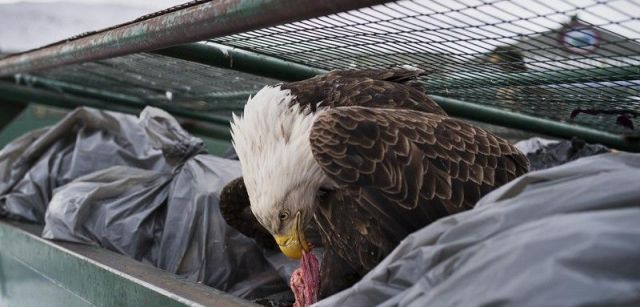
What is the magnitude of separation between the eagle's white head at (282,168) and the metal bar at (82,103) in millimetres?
2374

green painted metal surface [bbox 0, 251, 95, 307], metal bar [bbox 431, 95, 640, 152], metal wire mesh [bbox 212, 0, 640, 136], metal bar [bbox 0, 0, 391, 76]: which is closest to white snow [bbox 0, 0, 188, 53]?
metal bar [bbox 0, 0, 391, 76]

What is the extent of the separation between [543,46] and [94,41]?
122cm

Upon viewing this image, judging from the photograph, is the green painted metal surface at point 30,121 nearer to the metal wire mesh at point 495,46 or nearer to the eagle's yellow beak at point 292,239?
the metal wire mesh at point 495,46

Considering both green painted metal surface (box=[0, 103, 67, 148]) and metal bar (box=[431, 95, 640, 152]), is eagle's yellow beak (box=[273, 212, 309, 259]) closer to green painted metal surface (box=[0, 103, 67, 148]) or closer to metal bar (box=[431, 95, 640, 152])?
metal bar (box=[431, 95, 640, 152])

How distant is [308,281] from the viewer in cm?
170

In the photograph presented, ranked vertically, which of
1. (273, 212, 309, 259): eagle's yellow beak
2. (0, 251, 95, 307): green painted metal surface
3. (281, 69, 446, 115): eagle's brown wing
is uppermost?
(281, 69, 446, 115): eagle's brown wing

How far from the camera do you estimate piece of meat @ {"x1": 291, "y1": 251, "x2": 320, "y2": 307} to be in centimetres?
168

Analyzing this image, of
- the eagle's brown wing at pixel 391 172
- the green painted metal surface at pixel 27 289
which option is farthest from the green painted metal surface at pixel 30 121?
the eagle's brown wing at pixel 391 172

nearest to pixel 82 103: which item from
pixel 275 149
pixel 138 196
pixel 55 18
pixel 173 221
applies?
pixel 55 18

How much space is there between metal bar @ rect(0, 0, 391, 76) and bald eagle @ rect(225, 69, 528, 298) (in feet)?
0.98

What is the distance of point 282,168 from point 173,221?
0.85 meters

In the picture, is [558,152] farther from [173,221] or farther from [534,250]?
[534,250]

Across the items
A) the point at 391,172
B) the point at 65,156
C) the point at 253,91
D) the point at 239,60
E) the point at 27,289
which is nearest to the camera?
the point at 391,172

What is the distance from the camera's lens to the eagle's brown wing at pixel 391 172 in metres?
1.38
